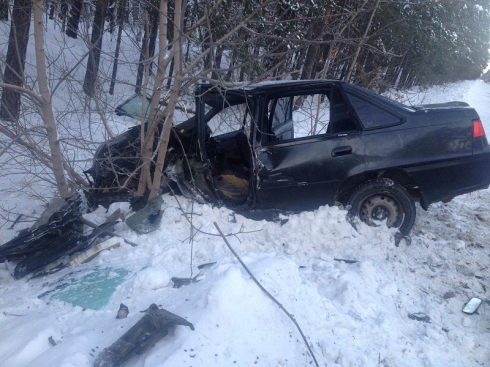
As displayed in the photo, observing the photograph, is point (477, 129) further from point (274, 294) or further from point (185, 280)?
point (185, 280)

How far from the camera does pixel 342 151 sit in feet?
14.1

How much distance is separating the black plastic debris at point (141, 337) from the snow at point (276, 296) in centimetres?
5

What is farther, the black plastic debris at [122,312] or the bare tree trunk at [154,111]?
the bare tree trunk at [154,111]

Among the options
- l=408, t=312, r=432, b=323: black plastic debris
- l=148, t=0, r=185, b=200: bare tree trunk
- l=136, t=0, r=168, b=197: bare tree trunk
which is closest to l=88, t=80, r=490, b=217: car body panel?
l=148, t=0, r=185, b=200: bare tree trunk

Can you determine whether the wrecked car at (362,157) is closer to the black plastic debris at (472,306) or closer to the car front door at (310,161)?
the car front door at (310,161)

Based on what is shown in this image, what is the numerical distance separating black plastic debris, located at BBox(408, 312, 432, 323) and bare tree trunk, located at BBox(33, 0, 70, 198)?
12.0ft

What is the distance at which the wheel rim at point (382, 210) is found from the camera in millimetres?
4426

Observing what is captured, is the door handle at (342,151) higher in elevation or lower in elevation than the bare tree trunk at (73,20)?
lower

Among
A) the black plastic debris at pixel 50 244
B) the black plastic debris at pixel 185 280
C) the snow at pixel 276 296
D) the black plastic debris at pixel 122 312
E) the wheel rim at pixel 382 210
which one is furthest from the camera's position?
the wheel rim at pixel 382 210

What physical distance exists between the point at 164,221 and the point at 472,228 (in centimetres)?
353

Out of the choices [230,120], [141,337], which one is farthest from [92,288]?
[230,120]

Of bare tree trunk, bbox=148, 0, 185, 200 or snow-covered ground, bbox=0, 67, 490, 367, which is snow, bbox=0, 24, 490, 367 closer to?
snow-covered ground, bbox=0, 67, 490, 367

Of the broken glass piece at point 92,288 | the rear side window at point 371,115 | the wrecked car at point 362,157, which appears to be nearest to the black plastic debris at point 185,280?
the broken glass piece at point 92,288

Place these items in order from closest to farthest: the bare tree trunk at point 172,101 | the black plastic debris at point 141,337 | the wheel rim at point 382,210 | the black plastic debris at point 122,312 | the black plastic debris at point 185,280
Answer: the black plastic debris at point 141,337
the black plastic debris at point 122,312
the black plastic debris at point 185,280
the bare tree trunk at point 172,101
the wheel rim at point 382,210
